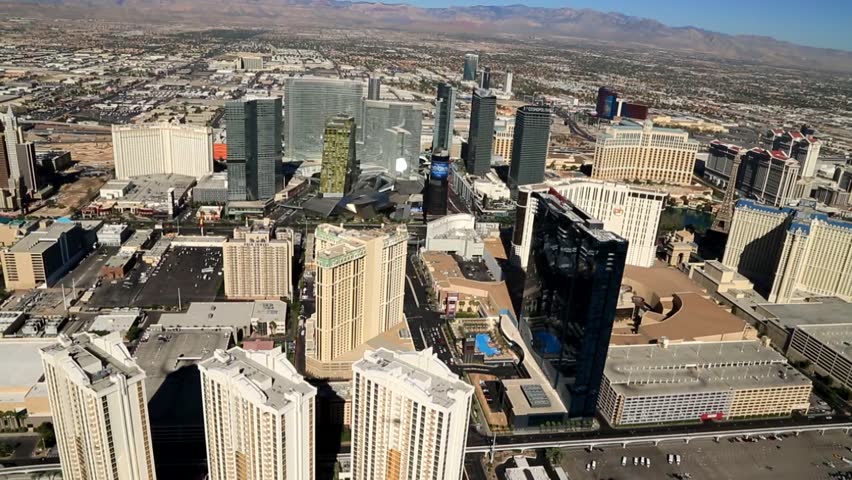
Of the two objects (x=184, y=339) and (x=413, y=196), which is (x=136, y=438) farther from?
(x=413, y=196)

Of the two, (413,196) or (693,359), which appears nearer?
(693,359)

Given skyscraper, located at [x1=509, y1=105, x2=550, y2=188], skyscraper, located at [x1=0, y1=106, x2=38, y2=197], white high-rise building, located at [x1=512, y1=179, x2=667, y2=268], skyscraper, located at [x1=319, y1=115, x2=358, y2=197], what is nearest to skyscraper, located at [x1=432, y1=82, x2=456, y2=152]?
skyscraper, located at [x1=509, y1=105, x2=550, y2=188]

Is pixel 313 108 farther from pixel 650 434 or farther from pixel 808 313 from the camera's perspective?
pixel 650 434

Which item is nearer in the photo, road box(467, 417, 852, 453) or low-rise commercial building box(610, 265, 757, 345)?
road box(467, 417, 852, 453)

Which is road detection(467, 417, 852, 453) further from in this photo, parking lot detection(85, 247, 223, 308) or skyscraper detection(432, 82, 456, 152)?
skyscraper detection(432, 82, 456, 152)

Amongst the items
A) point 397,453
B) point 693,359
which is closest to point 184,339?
point 397,453
